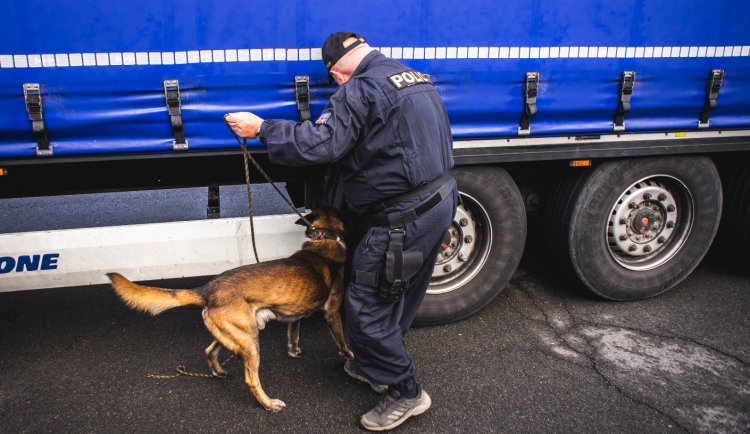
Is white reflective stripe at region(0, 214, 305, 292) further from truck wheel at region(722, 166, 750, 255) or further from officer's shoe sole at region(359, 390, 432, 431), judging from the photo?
truck wheel at region(722, 166, 750, 255)

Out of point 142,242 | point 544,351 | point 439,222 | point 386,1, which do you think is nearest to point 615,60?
point 386,1

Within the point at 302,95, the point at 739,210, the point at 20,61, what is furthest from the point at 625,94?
the point at 20,61

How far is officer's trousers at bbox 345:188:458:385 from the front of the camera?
2119mm

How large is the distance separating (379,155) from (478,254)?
1.44 meters

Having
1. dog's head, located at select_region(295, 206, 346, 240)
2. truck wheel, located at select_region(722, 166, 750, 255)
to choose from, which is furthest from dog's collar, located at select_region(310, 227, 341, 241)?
truck wheel, located at select_region(722, 166, 750, 255)

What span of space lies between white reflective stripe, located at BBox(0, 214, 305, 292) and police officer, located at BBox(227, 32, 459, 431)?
747mm

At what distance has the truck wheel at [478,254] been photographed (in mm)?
2980

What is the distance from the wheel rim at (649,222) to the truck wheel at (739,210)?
495 mm

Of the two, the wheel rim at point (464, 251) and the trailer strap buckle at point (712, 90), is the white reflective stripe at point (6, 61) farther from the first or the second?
the trailer strap buckle at point (712, 90)

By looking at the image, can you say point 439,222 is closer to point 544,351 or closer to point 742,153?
point 544,351

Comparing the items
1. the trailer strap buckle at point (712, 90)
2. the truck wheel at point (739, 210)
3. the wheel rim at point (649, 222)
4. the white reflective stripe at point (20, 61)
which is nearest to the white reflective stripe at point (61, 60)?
the white reflective stripe at point (20, 61)

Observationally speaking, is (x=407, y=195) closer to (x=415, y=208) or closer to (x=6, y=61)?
(x=415, y=208)

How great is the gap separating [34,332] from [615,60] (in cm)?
424

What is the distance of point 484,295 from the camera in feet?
10.3
